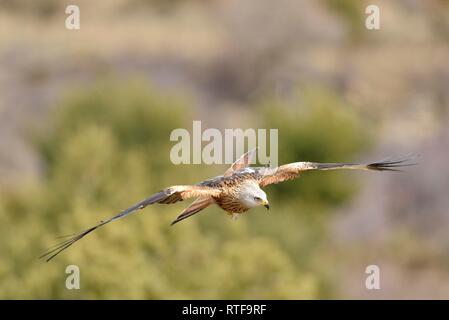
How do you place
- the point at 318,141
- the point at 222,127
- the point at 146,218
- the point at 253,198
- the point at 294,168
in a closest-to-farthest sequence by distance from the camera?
the point at 253,198 → the point at 294,168 → the point at 146,218 → the point at 318,141 → the point at 222,127

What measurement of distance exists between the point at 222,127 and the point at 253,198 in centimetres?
3440

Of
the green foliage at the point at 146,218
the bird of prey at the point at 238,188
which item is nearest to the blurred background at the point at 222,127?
the green foliage at the point at 146,218

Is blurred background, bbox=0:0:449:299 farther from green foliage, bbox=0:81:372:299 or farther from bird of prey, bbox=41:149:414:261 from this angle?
bird of prey, bbox=41:149:414:261

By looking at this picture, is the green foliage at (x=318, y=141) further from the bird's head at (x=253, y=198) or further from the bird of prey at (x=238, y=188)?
the bird's head at (x=253, y=198)

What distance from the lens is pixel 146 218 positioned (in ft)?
80.2

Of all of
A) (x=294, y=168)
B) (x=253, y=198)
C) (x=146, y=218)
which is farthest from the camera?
(x=146, y=218)

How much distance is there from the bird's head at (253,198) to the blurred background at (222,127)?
1255 centimetres

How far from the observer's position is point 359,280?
33906 mm

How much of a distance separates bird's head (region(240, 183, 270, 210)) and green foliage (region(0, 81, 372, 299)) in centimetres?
1429

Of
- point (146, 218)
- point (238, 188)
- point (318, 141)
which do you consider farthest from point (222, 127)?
point (238, 188)

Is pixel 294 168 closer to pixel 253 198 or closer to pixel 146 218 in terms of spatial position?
pixel 253 198

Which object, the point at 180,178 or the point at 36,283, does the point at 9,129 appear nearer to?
the point at 180,178

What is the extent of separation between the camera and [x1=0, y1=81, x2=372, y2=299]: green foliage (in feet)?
74.2

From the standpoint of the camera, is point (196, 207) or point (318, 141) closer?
point (196, 207)
